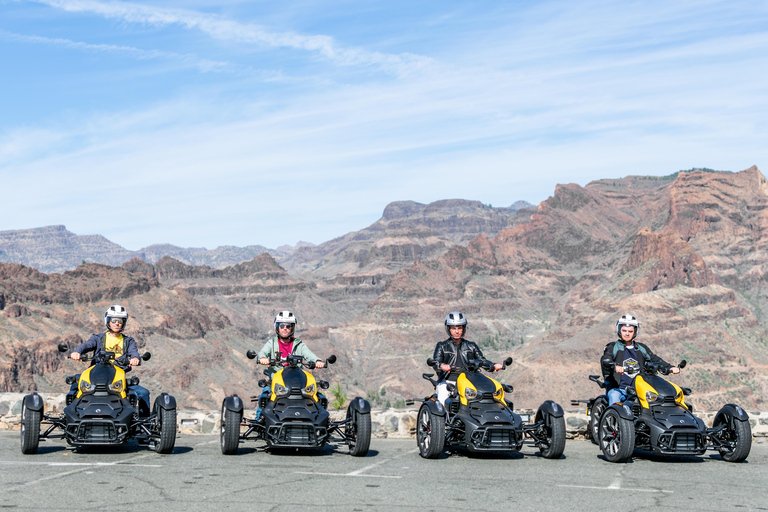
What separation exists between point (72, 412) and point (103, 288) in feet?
617

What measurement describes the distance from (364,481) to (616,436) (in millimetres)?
4360

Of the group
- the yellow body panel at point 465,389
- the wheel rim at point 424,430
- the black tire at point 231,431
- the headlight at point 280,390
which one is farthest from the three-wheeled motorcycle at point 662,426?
the black tire at point 231,431

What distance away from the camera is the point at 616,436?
12.6 m

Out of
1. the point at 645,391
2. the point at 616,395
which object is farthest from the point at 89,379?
the point at 645,391

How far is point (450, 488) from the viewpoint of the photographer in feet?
34.3

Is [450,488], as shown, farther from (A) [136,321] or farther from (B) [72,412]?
(A) [136,321]

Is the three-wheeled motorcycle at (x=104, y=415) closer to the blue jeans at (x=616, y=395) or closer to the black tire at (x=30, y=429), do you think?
the black tire at (x=30, y=429)

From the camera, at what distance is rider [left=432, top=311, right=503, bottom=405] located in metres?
13.6

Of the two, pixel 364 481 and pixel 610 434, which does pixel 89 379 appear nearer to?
pixel 364 481

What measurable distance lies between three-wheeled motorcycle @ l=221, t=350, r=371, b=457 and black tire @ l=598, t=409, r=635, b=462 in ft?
12.7

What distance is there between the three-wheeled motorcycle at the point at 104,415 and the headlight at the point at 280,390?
5.39ft

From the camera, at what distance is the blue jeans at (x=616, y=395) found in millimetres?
13242

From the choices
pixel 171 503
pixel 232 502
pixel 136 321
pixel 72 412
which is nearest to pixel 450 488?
pixel 232 502

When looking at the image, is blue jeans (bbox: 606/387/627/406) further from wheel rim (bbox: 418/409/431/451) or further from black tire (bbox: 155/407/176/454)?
black tire (bbox: 155/407/176/454)
